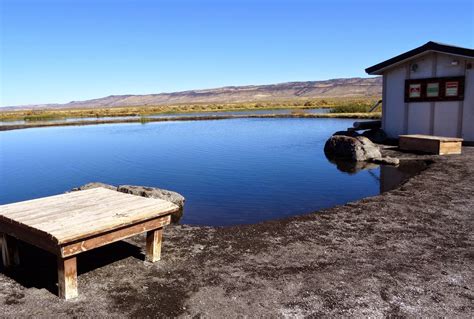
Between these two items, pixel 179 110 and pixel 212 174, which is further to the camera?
pixel 179 110

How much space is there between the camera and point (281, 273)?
18.1ft

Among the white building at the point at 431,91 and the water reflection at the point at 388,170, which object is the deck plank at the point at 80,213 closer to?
the water reflection at the point at 388,170

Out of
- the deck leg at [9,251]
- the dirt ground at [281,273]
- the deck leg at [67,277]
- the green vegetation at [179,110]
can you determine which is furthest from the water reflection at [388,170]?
the green vegetation at [179,110]

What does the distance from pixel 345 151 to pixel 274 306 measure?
13.9 meters

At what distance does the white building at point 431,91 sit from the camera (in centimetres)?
1745

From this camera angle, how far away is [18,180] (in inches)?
575

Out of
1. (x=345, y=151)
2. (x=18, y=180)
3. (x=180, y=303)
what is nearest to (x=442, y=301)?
(x=180, y=303)

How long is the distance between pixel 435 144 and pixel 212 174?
921 cm

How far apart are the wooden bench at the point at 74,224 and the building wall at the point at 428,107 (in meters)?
16.4

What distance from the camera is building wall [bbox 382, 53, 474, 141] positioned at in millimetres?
17602

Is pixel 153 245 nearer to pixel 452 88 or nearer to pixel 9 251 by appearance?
pixel 9 251

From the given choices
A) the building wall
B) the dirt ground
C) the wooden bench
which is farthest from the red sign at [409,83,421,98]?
the wooden bench

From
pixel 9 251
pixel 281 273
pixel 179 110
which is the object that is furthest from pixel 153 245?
pixel 179 110

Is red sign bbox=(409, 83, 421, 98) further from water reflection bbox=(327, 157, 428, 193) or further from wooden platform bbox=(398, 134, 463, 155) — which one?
water reflection bbox=(327, 157, 428, 193)
